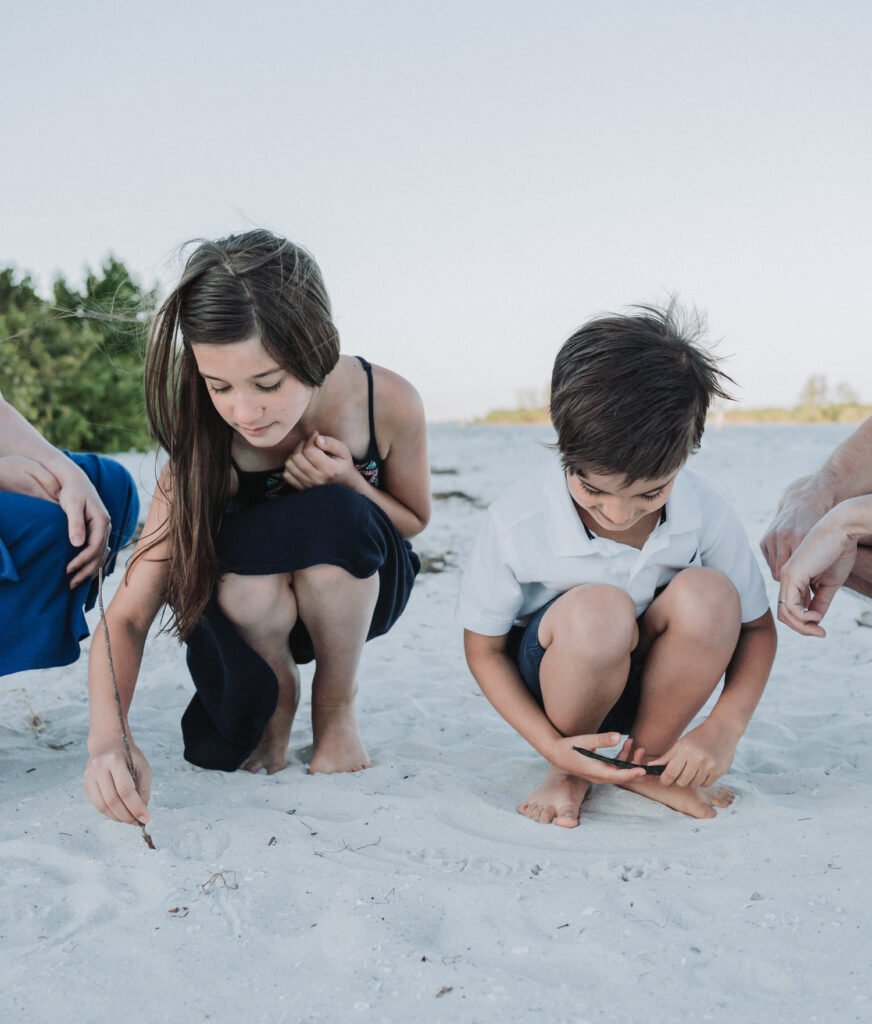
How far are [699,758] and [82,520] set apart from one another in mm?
1430

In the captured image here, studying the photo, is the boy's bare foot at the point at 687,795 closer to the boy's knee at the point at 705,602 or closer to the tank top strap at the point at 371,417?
the boy's knee at the point at 705,602

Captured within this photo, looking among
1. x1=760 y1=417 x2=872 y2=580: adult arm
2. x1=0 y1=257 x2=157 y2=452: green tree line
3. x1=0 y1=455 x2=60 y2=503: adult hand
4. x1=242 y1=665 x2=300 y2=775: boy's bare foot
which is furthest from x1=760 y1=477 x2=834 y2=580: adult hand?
x1=0 y1=257 x2=157 y2=452: green tree line

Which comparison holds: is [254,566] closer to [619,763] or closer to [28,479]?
[28,479]

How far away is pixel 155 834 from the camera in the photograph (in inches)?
73.7

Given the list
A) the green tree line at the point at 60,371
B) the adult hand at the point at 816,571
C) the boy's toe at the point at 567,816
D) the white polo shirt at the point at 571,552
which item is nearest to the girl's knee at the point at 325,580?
the white polo shirt at the point at 571,552

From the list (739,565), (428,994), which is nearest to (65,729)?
(428,994)

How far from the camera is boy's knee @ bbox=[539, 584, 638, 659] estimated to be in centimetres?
190

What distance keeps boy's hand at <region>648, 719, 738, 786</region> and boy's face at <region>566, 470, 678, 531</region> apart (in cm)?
45

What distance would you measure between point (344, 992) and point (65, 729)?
61.5 inches

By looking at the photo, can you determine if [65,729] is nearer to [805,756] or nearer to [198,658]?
[198,658]

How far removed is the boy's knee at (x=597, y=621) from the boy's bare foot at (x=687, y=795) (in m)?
0.34

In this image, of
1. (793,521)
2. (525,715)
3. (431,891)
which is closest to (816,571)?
(793,521)

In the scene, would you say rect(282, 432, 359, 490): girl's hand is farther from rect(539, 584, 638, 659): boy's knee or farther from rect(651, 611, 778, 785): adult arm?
rect(651, 611, 778, 785): adult arm

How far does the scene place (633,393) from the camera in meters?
1.82
